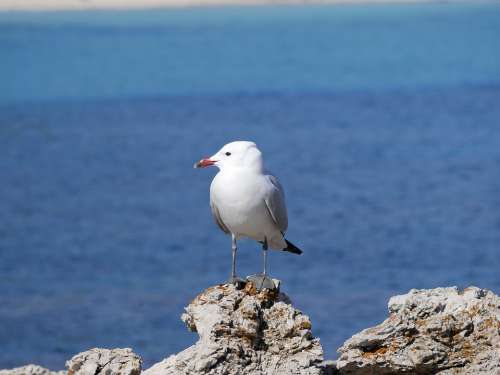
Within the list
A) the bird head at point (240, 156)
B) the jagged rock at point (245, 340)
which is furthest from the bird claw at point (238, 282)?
the bird head at point (240, 156)

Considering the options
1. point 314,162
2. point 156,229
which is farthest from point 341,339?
point 314,162

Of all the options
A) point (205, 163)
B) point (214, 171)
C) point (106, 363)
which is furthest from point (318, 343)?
point (214, 171)

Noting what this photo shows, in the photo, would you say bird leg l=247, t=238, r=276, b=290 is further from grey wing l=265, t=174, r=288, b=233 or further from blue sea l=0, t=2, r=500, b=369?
blue sea l=0, t=2, r=500, b=369

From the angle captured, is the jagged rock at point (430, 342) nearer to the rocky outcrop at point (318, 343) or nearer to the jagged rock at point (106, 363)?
the rocky outcrop at point (318, 343)

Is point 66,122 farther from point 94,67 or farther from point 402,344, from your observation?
point 402,344

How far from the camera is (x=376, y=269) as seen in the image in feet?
89.3

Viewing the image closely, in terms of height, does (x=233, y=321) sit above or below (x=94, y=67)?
below

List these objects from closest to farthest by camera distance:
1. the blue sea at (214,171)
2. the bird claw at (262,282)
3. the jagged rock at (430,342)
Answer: the jagged rock at (430,342) < the bird claw at (262,282) < the blue sea at (214,171)

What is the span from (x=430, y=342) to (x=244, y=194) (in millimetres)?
1555

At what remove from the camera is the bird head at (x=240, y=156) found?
7.35 meters

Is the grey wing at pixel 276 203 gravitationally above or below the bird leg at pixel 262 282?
above

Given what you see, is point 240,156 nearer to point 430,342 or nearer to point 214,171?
point 430,342

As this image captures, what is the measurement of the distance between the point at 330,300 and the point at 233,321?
54.8 feet

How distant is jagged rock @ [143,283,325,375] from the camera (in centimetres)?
658
